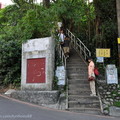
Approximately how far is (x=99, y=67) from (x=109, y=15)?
4.09m

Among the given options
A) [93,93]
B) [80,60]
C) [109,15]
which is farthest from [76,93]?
[109,15]

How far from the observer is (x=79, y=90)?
9039mm

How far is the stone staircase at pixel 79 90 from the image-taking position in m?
7.87

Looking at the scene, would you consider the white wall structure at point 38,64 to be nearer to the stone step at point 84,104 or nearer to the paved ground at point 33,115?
the stone step at point 84,104

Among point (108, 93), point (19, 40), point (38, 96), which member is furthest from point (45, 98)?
point (19, 40)

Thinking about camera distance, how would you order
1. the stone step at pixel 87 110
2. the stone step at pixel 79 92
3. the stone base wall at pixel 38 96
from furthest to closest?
the stone step at pixel 79 92 → the stone base wall at pixel 38 96 → the stone step at pixel 87 110

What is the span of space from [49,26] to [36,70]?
10.2 ft

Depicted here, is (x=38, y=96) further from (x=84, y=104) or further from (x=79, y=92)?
(x=84, y=104)

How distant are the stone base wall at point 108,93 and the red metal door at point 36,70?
9.67 feet

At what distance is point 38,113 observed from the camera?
23.1 ft

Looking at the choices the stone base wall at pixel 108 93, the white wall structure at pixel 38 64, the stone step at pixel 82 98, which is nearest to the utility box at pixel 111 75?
the stone base wall at pixel 108 93

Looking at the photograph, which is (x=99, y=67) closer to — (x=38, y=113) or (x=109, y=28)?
(x=109, y=28)

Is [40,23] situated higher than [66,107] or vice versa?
[40,23]

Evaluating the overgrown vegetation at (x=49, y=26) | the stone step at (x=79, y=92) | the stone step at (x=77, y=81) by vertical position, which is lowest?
the stone step at (x=79, y=92)
